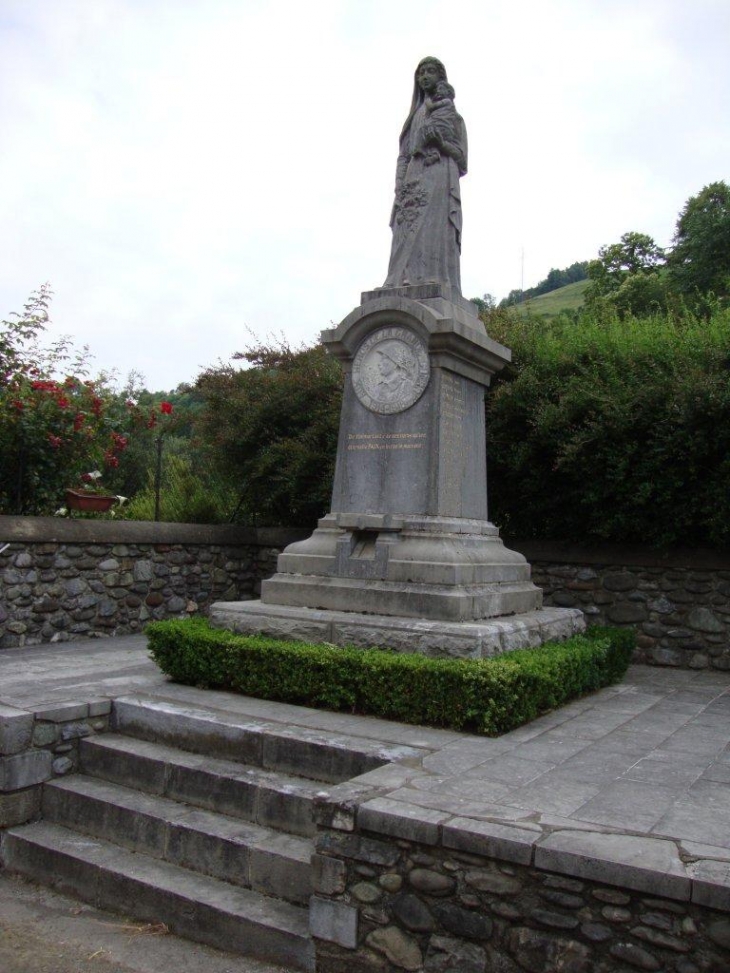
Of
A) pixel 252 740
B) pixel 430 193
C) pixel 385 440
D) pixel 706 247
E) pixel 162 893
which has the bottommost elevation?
pixel 162 893

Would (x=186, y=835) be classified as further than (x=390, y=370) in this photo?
No

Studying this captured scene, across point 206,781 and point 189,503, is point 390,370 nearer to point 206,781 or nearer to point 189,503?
point 206,781

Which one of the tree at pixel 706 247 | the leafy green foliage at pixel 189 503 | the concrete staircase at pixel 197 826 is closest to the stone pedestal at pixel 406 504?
the concrete staircase at pixel 197 826

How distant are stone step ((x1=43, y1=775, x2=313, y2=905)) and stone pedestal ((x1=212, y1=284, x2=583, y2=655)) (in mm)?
1903

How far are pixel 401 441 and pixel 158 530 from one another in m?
4.44

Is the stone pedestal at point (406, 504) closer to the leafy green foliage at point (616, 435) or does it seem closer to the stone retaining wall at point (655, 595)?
the stone retaining wall at point (655, 595)

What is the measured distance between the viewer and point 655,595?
878 centimetres

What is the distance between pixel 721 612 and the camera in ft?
27.6

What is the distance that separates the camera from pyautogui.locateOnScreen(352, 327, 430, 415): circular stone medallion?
6957mm

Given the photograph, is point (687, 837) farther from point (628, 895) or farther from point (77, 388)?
point (77, 388)

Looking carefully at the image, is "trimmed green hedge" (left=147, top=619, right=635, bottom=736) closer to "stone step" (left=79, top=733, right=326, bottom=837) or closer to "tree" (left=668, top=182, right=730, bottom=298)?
"stone step" (left=79, top=733, right=326, bottom=837)

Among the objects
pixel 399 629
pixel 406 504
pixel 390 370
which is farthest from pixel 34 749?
pixel 390 370

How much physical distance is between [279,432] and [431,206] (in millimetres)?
4804

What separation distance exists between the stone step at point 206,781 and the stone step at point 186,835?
0.18ft
